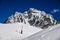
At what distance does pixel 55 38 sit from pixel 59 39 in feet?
3.47

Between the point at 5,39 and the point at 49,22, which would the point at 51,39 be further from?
the point at 49,22

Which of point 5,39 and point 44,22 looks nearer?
point 5,39

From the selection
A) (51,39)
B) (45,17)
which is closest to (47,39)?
(51,39)

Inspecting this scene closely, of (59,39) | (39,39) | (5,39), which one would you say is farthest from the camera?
(5,39)

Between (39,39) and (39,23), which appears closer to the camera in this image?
(39,39)

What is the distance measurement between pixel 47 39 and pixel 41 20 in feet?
564

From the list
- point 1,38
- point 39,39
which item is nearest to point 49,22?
point 1,38

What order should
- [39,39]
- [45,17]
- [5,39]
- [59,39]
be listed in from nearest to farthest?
[59,39]
[39,39]
[5,39]
[45,17]

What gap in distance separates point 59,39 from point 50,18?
573 ft

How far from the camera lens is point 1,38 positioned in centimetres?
4181

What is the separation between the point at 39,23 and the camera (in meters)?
193

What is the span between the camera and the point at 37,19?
198000 millimetres

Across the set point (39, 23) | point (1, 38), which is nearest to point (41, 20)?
point (39, 23)

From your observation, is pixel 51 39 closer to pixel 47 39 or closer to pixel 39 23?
pixel 47 39
